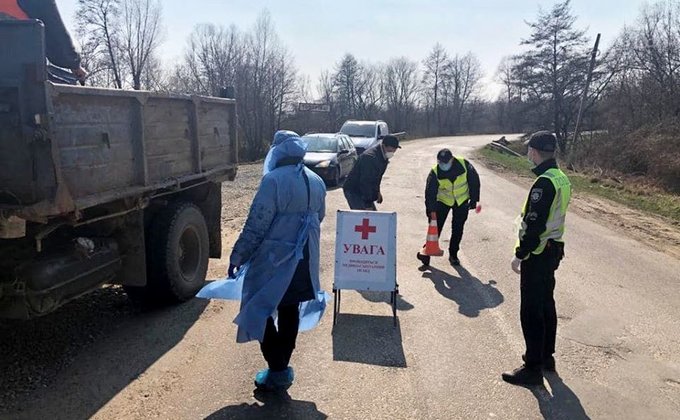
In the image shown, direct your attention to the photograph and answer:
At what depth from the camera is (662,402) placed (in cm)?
375

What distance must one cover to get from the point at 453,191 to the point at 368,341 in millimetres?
3311

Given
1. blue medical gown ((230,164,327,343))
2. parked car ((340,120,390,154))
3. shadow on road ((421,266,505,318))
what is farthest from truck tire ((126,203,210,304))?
parked car ((340,120,390,154))

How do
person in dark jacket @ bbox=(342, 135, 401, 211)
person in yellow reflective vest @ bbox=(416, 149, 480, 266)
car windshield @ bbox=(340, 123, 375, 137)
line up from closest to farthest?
1. person in dark jacket @ bbox=(342, 135, 401, 211)
2. person in yellow reflective vest @ bbox=(416, 149, 480, 266)
3. car windshield @ bbox=(340, 123, 375, 137)

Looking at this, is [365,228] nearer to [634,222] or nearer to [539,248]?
[539,248]

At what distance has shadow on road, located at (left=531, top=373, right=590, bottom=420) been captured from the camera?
3.54m

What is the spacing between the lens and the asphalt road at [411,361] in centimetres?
358

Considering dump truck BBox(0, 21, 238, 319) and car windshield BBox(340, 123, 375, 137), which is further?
car windshield BBox(340, 123, 375, 137)

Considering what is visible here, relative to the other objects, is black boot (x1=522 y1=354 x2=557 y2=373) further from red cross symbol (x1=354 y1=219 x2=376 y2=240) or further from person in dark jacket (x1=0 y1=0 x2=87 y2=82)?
person in dark jacket (x1=0 y1=0 x2=87 y2=82)

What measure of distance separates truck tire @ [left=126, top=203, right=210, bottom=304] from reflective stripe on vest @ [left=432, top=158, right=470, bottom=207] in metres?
3.47

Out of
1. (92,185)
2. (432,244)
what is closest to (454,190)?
(432,244)

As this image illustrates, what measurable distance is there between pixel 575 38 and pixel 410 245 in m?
31.7

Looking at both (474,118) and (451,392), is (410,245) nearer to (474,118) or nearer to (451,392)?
(451,392)

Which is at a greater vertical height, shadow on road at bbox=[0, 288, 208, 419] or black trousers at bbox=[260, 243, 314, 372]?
black trousers at bbox=[260, 243, 314, 372]

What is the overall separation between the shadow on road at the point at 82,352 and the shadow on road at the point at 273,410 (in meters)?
0.88
